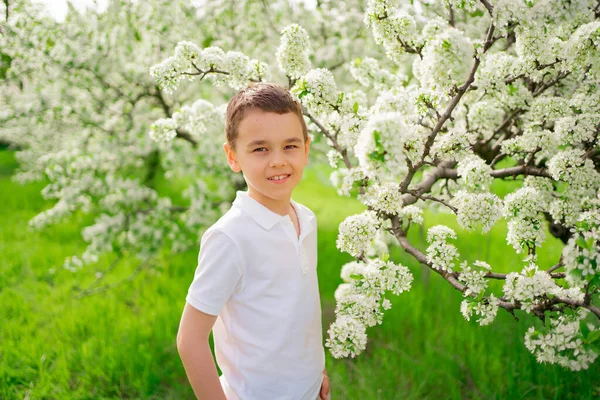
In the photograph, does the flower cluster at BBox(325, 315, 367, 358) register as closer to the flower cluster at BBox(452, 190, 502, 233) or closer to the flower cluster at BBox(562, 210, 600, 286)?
the flower cluster at BBox(452, 190, 502, 233)

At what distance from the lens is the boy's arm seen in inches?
73.7

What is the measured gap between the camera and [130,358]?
3949 millimetres

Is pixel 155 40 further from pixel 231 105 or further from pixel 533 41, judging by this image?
pixel 533 41

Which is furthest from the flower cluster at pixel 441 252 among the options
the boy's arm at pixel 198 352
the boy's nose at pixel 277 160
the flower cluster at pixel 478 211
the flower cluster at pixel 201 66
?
the flower cluster at pixel 201 66

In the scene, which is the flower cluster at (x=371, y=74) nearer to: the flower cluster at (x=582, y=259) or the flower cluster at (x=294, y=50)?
the flower cluster at (x=294, y=50)

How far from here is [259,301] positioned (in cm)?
200

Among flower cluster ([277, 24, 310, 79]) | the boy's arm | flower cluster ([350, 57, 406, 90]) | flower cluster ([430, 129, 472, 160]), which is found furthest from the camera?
flower cluster ([350, 57, 406, 90])

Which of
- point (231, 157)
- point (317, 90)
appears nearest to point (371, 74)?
point (317, 90)

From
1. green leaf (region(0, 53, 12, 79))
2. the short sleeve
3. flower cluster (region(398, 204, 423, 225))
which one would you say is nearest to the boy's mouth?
the short sleeve

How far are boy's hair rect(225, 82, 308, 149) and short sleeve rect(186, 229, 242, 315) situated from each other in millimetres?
466

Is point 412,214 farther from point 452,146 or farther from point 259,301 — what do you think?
point 259,301

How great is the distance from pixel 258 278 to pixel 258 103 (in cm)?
73

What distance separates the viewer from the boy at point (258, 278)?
1.88 m

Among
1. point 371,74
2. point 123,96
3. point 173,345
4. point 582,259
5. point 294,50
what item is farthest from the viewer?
point 123,96
